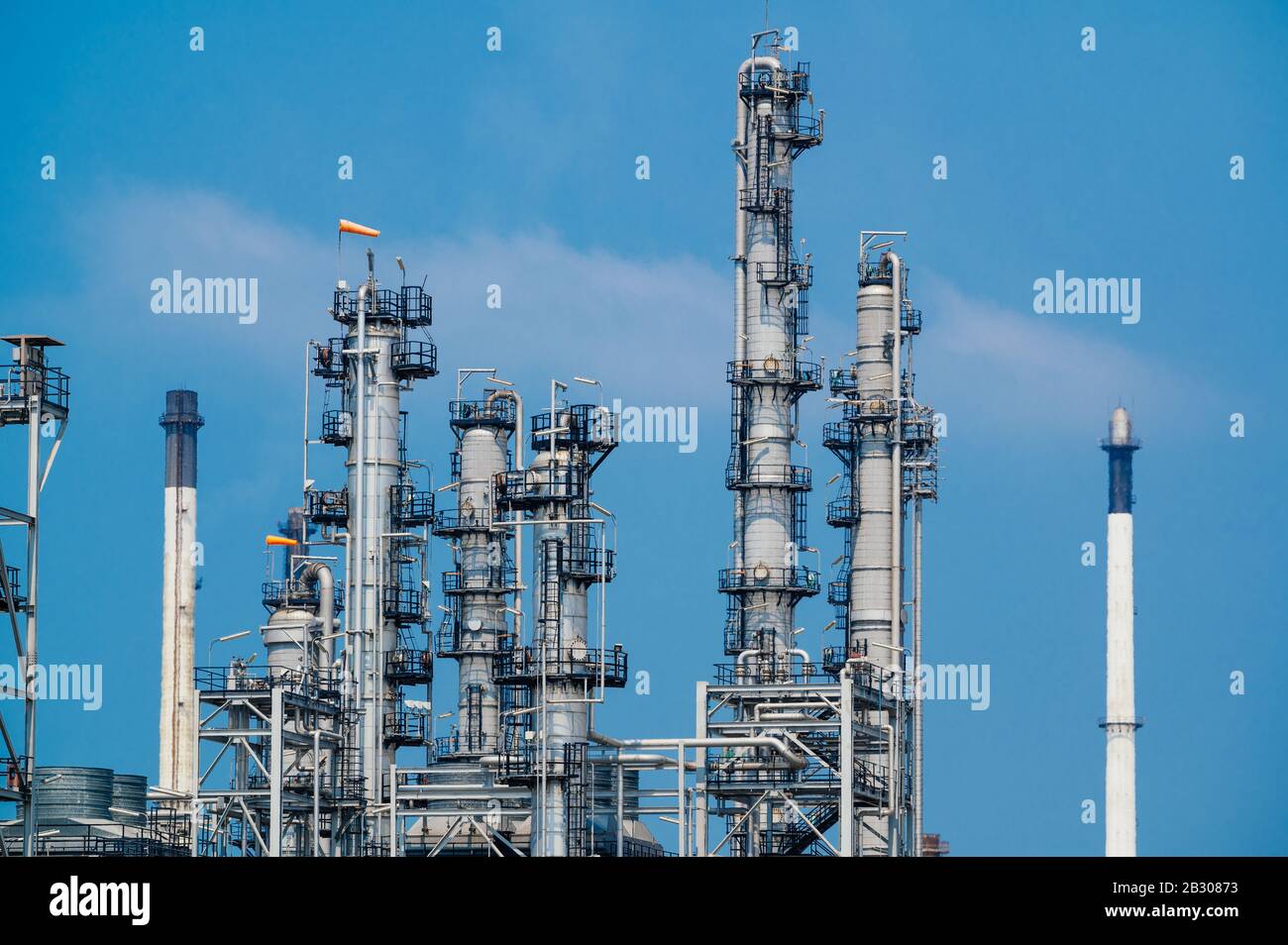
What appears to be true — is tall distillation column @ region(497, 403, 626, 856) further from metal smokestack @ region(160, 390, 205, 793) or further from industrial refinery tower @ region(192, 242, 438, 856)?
metal smokestack @ region(160, 390, 205, 793)

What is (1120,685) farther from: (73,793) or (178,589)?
(73,793)

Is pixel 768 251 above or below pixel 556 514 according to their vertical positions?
above

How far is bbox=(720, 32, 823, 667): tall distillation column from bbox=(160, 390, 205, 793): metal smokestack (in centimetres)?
2767

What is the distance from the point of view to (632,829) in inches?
2601

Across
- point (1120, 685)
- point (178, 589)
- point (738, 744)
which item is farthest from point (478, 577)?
point (1120, 685)

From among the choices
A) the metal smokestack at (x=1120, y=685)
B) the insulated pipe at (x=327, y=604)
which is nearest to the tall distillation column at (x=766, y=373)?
the insulated pipe at (x=327, y=604)

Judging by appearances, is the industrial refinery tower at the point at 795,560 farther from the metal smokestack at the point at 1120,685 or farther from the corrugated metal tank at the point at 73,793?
the metal smokestack at the point at 1120,685

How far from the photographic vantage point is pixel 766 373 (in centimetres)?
6669

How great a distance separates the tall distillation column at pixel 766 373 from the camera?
216 ft

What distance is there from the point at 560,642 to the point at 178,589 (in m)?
45.1

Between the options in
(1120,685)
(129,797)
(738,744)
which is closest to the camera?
(738,744)
